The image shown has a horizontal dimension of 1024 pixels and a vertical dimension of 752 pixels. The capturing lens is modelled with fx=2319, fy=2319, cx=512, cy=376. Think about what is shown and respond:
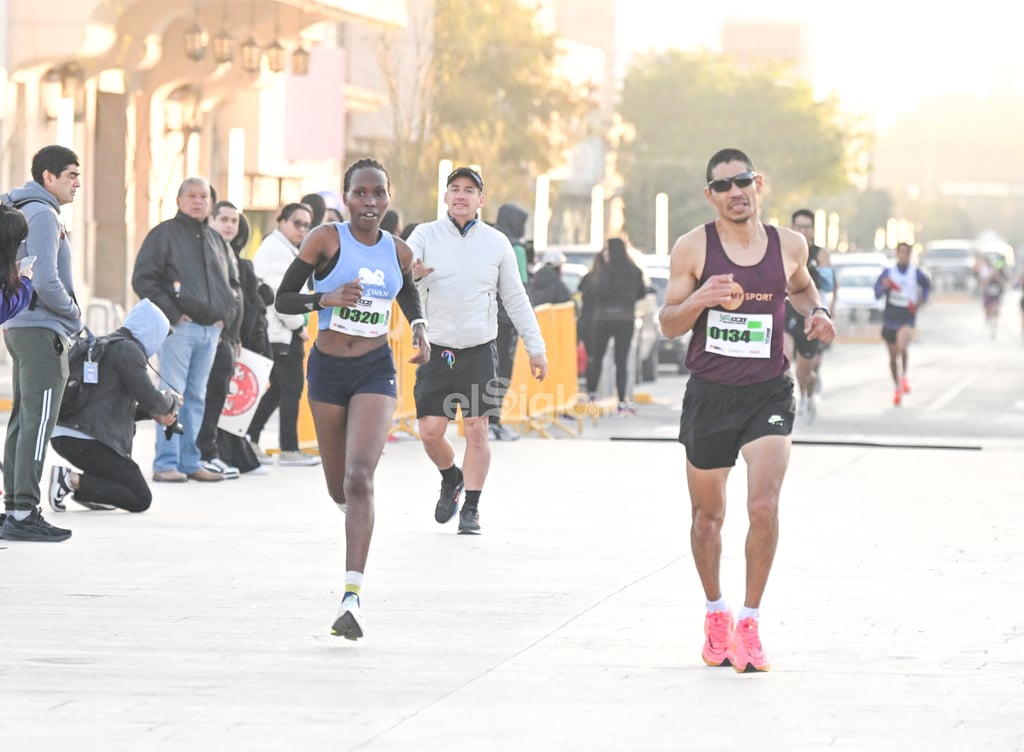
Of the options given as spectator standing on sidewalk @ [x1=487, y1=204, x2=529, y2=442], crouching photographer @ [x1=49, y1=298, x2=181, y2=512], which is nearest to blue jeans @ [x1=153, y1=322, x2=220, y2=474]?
crouching photographer @ [x1=49, y1=298, x2=181, y2=512]

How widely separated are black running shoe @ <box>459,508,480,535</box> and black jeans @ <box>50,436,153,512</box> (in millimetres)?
1773

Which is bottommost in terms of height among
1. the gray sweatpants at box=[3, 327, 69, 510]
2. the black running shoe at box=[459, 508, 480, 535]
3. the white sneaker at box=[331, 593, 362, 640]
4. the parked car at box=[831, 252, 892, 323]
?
the parked car at box=[831, 252, 892, 323]

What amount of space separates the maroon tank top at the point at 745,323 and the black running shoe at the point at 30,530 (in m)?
4.27

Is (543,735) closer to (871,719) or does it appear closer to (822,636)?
(871,719)

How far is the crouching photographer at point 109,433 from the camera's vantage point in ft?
40.4

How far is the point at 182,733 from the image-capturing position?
673 cm

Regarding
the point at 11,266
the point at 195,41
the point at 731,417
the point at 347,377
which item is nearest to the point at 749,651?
the point at 731,417

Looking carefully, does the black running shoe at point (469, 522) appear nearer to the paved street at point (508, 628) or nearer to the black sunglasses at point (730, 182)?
the paved street at point (508, 628)

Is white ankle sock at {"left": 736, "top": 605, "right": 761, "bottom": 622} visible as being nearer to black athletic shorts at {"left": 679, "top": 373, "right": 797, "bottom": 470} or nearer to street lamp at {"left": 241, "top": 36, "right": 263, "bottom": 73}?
black athletic shorts at {"left": 679, "top": 373, "right": 797, "bottom": 470}

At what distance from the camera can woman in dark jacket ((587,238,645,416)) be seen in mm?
21469

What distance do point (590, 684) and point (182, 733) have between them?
4.89ft

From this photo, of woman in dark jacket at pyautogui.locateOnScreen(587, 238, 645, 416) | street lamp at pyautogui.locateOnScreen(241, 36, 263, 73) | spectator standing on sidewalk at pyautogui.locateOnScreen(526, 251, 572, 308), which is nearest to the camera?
woman in dark jacket at pyautogui.locateOnScreen(587, 238, 645, 416)

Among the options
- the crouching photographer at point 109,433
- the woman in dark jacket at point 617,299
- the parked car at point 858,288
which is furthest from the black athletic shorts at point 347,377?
the parked car at point 858,288

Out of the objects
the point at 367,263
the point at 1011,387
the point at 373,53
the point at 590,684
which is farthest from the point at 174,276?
Answer: the point at 373,53
